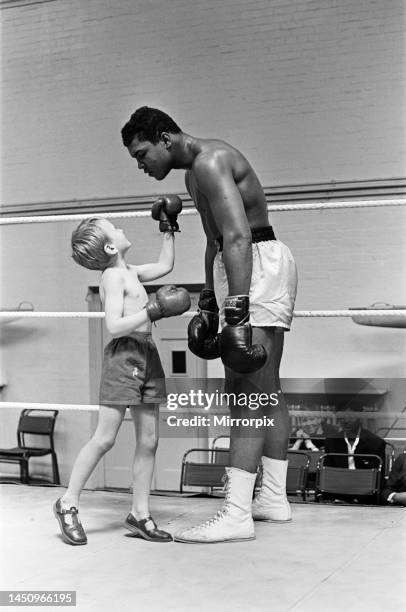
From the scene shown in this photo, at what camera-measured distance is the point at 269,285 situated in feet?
7.82

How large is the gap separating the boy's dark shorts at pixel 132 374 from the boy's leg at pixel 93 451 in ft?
0.12

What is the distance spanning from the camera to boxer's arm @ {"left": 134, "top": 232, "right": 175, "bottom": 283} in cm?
249

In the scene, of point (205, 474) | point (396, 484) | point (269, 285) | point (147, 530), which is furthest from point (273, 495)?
point (396, 484)

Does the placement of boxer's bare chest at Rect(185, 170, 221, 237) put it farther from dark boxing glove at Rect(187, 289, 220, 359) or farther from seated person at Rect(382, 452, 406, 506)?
seated person at Rect(382, 452, 406, 506)

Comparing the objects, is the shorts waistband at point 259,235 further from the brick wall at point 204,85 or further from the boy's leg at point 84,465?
the brick wall at point 204,85

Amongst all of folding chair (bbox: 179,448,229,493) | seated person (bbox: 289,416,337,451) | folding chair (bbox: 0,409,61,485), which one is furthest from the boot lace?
folding chair (bbox: 0,409,61,485)

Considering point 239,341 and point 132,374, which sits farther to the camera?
point 132,374

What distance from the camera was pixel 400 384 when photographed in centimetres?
664

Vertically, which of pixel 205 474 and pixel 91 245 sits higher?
pixel 91 245

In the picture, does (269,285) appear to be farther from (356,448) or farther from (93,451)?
(356,448)

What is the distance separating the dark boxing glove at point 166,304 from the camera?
2254 mm

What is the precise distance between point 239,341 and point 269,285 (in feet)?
0.82

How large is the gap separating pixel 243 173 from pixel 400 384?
183 inches

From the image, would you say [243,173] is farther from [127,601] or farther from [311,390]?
[311,390]
